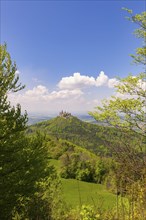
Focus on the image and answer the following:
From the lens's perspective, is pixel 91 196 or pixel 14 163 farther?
pixel 14 163

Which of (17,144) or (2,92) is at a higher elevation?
(2,92)

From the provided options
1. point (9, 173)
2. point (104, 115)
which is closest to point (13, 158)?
point (9, 173)

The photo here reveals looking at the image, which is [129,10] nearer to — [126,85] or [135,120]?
[126,85]

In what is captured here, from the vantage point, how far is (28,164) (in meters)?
11.2

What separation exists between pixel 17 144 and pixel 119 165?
7492 mm

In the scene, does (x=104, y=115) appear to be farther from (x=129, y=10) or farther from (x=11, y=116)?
(x=129, y=10)

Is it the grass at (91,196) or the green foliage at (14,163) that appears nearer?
the grass at (91,196)

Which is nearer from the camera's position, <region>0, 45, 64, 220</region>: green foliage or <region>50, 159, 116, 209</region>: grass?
<region>50, 159, 116, 209</region>: grass

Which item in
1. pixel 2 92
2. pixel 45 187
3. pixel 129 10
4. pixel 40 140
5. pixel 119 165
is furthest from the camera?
pixel 40 140

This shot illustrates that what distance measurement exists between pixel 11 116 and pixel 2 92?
4.51 ft

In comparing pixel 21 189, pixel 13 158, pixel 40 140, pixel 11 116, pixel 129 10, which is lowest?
pixel 21 189

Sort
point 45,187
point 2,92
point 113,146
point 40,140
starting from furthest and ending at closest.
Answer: point 40,140 < point 2,92 < point 45,187 < point 113,146

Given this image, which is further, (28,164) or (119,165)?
(28,164)

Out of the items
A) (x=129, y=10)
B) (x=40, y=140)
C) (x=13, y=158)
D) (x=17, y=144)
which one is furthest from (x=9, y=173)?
(x=129, y=10)
